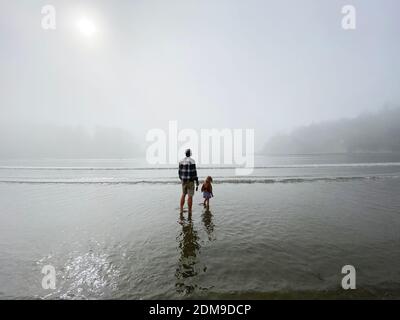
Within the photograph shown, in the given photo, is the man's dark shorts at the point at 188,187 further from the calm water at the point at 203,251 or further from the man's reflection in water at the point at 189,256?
the calm water at the point at 203,251

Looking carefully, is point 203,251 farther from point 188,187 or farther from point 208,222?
point 188,187

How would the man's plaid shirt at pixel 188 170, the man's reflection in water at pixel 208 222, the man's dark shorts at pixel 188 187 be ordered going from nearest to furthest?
the man's reflection in water at pixel 208 222 → the man's plaid shirt at pixel 188 170 → the man's dark shorts at pixel 188 187

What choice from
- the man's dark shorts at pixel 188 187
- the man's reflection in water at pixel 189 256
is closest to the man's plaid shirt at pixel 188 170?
the man's dark shorts at pixel 188 187

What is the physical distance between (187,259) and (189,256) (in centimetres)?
17

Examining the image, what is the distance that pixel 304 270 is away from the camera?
14.9ft

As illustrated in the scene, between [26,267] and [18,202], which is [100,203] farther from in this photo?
[26,267]

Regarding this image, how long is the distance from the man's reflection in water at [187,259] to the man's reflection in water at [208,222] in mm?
Answer: 472

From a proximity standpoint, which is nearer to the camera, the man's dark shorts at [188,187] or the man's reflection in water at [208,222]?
A: the man's reflection in water at [208,222]

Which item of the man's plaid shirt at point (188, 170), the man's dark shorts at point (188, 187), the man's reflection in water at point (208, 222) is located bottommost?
the man's reflection in water at point (208, 222)

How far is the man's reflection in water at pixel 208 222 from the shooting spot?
6.85 meters

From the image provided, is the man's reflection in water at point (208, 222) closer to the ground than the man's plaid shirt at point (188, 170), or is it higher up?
closer to the ground

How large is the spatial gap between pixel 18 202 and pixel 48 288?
12497 millimetres

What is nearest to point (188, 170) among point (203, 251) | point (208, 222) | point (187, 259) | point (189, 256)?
point (208, 222)
